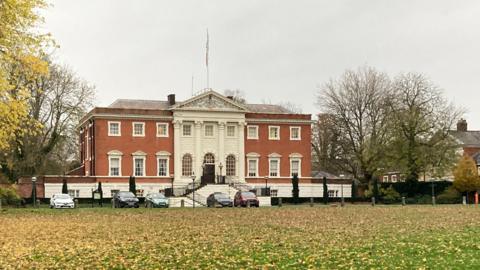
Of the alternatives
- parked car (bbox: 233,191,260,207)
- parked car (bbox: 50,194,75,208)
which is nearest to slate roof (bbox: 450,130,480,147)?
parked car (bbox: 233,191,260,207)

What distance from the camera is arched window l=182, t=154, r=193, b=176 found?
73.8 metres

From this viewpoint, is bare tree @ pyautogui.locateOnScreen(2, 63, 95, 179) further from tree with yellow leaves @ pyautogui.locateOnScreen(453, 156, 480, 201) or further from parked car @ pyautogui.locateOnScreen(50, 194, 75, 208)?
tree with yellow leaves @ pyautogui.locateOnScreen(453, 156, 480, 201)

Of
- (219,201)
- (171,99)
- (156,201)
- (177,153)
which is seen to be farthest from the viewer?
(171,99)

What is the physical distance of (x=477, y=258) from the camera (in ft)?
49.5

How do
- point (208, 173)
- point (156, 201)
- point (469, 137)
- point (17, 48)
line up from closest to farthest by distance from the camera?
point (17, 48) < point (156, 201) < point (208, 173) < point (469, 137)

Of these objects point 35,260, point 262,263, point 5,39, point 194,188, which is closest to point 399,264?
point 262,263

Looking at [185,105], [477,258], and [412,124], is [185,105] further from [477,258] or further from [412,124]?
[477,258]

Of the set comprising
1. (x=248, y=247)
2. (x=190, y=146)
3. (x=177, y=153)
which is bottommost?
(x=248, y=247)

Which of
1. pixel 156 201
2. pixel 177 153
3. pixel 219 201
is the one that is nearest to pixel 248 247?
pixel 156 201

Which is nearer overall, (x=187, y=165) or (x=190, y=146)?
(x=190, y=146)

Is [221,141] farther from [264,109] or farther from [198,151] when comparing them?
[264,109]

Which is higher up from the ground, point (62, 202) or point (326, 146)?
point (326, 146)

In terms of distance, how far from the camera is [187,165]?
74.0 m

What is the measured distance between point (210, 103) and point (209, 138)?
3.86 meters
